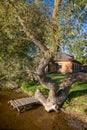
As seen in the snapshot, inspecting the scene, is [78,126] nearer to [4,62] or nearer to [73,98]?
[73,98]

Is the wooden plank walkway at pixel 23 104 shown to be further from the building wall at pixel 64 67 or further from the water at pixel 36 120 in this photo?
the building wall at pixel 64 67

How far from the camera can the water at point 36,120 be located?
42.0 ft

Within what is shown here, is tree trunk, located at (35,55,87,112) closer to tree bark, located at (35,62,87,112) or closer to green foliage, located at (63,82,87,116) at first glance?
tree bark, located at (35,62,87,112)

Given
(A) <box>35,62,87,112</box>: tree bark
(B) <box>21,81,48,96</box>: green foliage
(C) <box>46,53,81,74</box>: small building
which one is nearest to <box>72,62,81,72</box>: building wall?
(C) <box>46,53,81,74</box>: small building

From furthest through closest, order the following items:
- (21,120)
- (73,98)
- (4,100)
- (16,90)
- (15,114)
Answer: (16,90), (4,100), (73,98), (15,114), (21,120)

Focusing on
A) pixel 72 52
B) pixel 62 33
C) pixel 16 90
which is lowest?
pixel 16 90

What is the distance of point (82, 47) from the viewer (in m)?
13.3

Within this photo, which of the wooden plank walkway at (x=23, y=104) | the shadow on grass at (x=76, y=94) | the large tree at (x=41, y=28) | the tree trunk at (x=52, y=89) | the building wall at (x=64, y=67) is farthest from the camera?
the building wall at (x=64, y=67)

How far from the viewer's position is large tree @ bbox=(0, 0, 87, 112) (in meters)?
14.6

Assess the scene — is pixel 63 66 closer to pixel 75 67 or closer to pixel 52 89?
pixel 75 67

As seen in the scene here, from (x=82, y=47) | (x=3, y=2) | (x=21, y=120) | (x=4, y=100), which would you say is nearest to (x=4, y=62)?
(x=4, y=100)

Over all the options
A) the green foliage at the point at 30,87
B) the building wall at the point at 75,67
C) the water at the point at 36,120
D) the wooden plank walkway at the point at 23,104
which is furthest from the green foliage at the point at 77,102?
the building wall at the point at 75,67

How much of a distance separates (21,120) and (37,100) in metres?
4.20

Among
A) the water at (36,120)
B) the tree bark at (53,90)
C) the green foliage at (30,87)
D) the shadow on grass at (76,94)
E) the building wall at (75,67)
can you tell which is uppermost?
the tree bark at (53,90)
